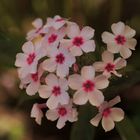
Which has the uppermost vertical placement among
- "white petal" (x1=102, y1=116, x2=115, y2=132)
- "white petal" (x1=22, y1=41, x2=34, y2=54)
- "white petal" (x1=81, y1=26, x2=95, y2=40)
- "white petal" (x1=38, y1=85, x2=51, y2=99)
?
"white petal" (x1=22, y1=41, x2=34, y2=54)

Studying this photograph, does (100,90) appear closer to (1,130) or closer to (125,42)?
(125,42)

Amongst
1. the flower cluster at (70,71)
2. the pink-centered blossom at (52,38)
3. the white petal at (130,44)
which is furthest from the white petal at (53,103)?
the white petal at (130,44)

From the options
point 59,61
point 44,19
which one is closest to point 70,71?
point 59,61

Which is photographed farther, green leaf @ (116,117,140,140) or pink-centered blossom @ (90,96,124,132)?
green leaf @ (116,117,140,140)

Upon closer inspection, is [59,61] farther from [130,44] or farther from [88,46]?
[130,44]

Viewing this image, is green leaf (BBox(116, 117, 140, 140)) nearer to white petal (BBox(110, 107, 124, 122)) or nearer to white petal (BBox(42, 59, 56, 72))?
white petal (BBox(110, 107, 124, 122))

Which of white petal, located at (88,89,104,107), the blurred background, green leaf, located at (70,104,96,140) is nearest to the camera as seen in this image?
white petal, located at (88,89,104,107)

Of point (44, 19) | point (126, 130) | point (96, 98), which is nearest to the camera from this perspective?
point (96, 98)

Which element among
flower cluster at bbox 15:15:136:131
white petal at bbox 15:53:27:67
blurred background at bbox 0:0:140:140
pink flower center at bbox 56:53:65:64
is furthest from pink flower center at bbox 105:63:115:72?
blurred background at bbox 0:0:140:140
